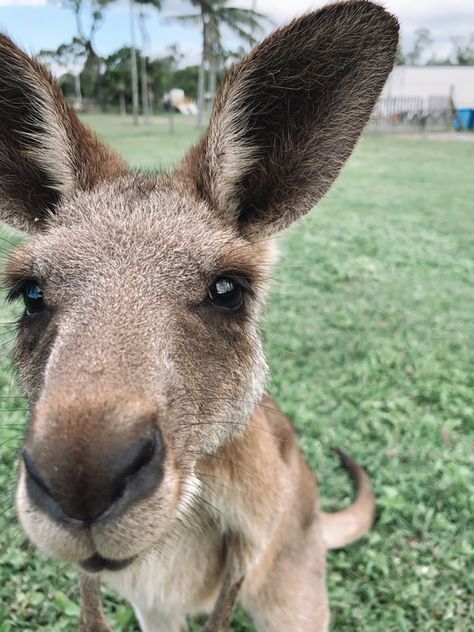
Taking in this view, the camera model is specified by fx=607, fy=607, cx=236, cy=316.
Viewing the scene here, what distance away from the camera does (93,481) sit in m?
1.22

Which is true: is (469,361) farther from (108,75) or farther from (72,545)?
(108,75)

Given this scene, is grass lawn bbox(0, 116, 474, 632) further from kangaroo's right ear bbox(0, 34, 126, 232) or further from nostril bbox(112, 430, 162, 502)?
nostril bbox(112, 430, 162, 502)

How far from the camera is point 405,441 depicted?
3.81 m

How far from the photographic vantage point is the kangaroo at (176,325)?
1.31 metres

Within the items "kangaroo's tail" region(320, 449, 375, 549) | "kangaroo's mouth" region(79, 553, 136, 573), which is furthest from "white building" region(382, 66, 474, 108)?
"kangaroo's mouth" region(79, 553, 136, 573)

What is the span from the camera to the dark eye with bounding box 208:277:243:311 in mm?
1886

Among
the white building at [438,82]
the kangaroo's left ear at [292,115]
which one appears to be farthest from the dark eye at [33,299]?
the white building at [438,82]

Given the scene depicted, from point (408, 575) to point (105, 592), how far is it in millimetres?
1461

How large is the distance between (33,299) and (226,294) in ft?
1.97

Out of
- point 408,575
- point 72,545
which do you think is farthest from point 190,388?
point 408,575

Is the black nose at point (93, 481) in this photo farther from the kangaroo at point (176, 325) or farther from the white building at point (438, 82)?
the white building at point (438, 82)

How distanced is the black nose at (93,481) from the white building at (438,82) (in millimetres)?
48633

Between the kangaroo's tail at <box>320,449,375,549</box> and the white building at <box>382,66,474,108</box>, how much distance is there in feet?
154

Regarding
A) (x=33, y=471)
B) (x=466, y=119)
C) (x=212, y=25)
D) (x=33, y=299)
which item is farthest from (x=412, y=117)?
(x=33, y=471)
